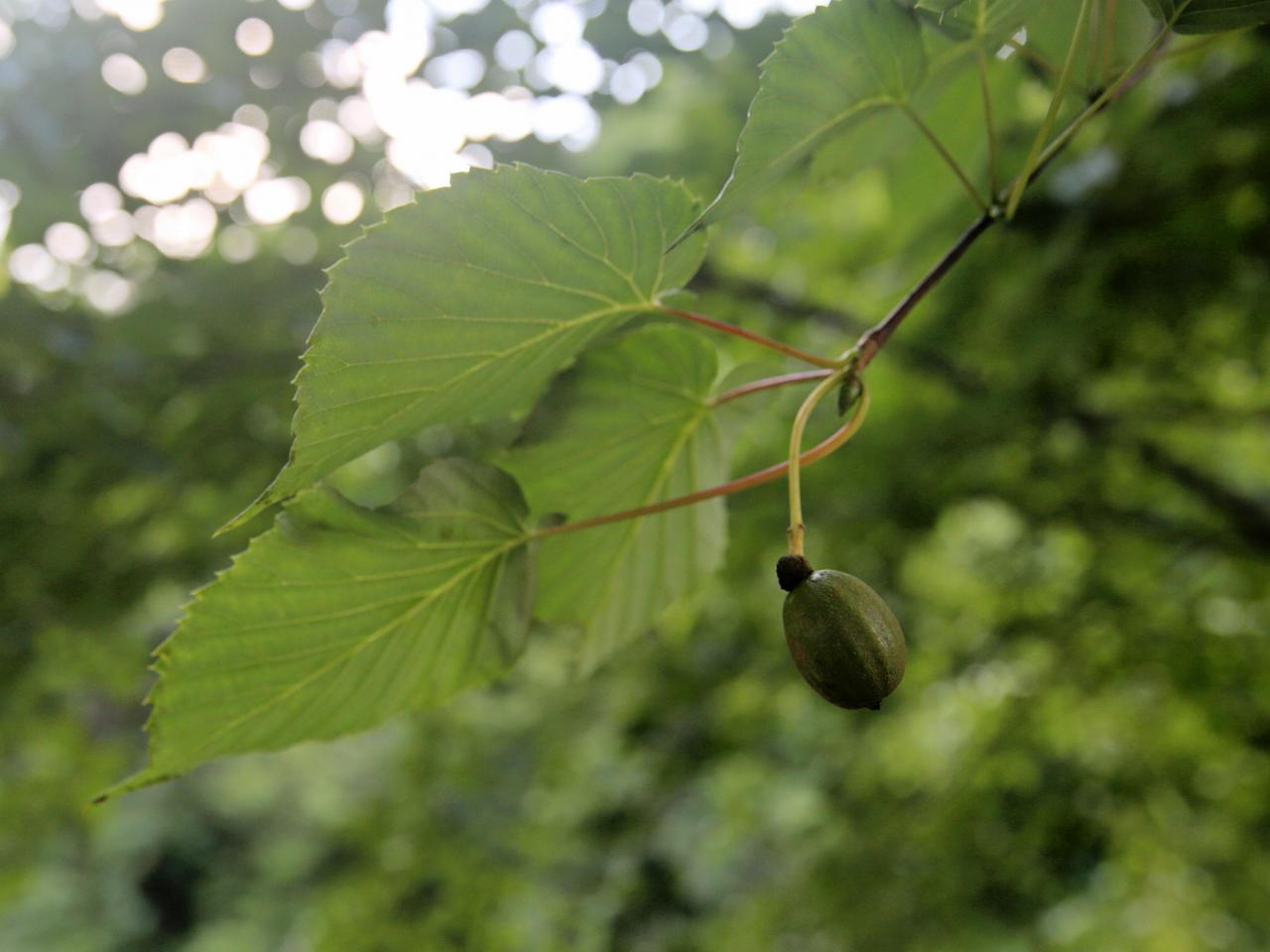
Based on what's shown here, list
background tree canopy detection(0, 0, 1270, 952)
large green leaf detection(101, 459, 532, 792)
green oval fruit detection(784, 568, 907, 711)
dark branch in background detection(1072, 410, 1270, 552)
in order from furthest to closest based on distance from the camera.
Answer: dark branch in background detection(1072, 410, 1270, 552) < background tree canopy detection(0, 0, 1270, 952) < large green leaf detection(101, 459, 532, 792) < green oval fruit detection(784, 568, 907, 711)

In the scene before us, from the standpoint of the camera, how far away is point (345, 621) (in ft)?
1.99

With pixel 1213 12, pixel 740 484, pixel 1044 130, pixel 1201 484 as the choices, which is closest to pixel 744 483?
pixel 740 484

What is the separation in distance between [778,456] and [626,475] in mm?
1211

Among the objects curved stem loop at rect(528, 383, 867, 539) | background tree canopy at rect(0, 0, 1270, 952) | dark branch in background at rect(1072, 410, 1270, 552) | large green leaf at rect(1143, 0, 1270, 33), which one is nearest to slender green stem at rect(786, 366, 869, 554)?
curved stem loop at rect(528, 383, 867, 539)

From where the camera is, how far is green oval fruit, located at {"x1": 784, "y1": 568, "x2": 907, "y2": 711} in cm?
45

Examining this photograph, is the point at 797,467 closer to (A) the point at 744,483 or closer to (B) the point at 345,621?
(A) the point at 744,483

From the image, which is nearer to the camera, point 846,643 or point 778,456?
point 846,643

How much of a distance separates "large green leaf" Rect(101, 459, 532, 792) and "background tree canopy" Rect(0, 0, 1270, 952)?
0.76 meters

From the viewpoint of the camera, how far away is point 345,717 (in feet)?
2.11

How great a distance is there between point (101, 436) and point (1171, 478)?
225cm

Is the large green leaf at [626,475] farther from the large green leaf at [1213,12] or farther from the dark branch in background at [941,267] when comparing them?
the large green leaf at [1213,12]

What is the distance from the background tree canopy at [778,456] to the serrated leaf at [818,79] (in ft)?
2.00

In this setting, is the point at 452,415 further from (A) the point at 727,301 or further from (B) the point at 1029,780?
(B) the point at 1029,780

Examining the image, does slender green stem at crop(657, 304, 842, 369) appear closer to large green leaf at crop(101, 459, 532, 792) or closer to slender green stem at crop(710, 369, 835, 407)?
slender green stem at crop(710, 369, 835, 407)
